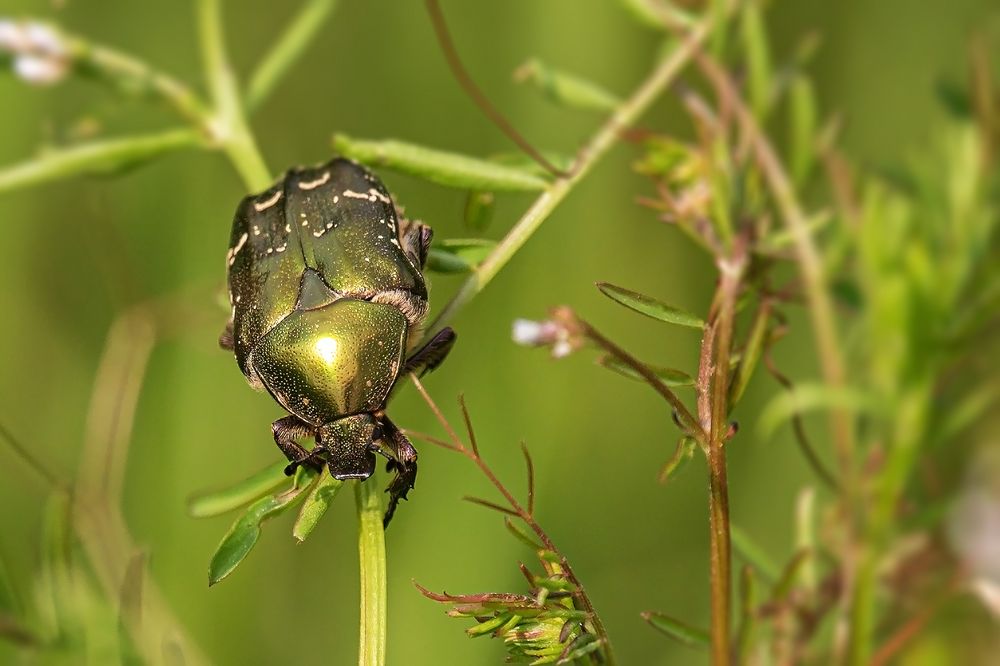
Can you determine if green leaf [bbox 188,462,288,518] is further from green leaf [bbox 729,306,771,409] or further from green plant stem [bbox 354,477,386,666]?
green leaf [bbox 729,306,771,409]

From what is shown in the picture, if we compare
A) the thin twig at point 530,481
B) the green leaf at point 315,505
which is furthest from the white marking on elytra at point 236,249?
the thin twig at point 530,481

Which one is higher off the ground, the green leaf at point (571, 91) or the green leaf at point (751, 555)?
the green leaf at point (571, 91)

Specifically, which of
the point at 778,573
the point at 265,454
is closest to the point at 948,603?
the point at 778,573

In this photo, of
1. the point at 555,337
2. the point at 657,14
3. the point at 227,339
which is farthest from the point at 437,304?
the point at 555,337

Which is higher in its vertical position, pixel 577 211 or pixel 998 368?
pixel 577 211

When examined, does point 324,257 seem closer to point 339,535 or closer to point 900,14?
point 339,535

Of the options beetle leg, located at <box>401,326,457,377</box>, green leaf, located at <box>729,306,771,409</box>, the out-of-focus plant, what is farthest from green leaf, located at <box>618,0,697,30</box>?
green leaf, located at <box>729,306,771,409</box>

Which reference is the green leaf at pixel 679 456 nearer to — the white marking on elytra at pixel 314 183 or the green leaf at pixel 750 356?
the green leaf at pixel 750 356

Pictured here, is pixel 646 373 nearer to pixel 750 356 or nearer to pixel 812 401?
pixel 750 356
